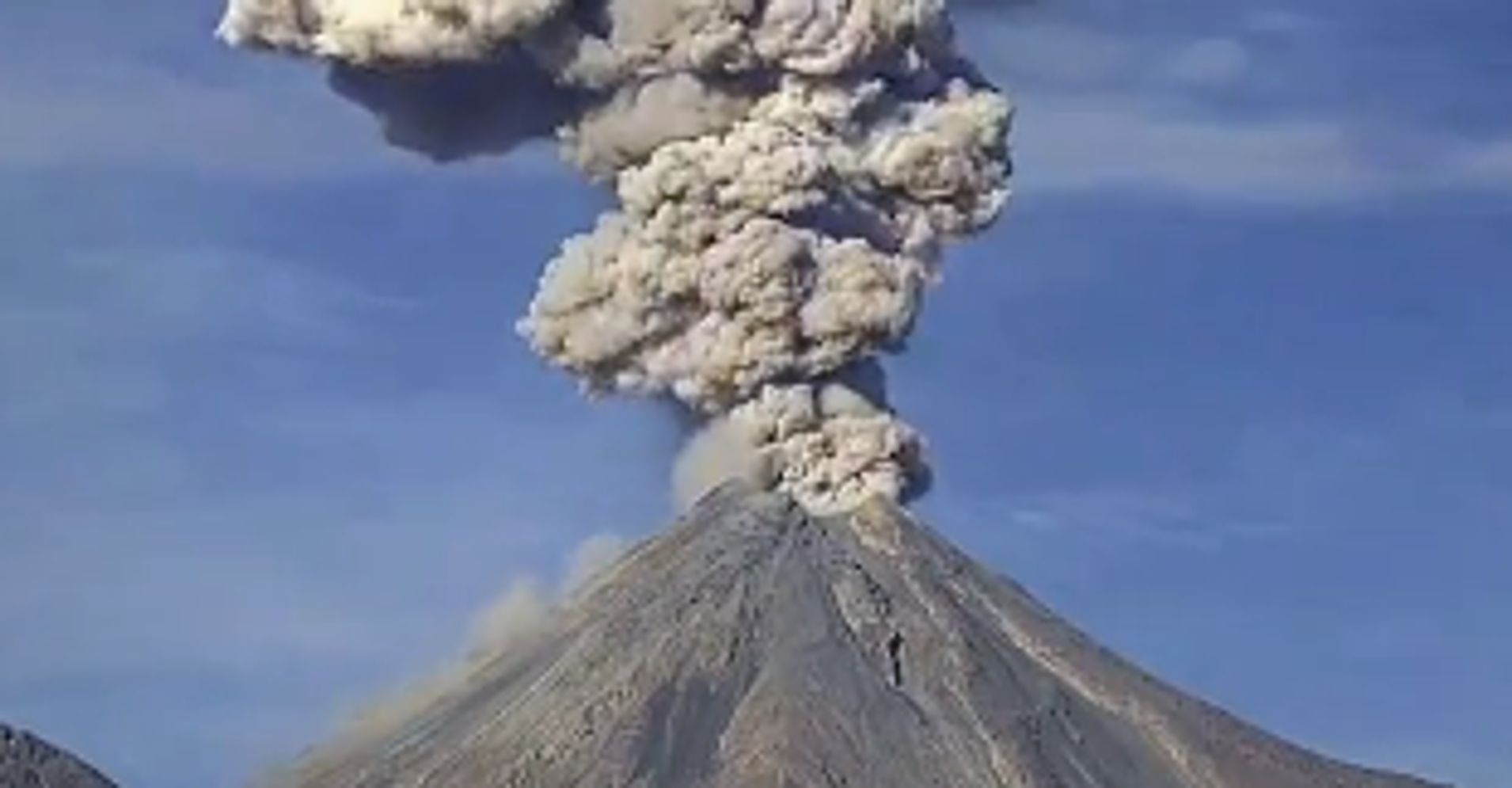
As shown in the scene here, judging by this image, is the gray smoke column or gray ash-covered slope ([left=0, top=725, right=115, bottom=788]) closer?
the gray smoke column

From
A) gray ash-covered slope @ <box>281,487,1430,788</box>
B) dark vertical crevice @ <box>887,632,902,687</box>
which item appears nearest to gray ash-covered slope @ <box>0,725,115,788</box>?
gray ash-covered slope @ <box>281,487,1430,788</box>

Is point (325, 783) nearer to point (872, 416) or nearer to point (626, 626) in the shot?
point (626, 626)

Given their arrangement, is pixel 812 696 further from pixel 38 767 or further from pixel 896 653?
pixel 38 767

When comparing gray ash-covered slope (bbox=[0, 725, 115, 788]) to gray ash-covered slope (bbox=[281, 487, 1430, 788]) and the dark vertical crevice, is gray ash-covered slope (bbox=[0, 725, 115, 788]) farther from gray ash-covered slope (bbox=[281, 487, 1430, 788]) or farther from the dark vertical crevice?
the dark vertical crevice

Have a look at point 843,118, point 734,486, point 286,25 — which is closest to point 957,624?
point 734,486

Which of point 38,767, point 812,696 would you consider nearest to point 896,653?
point 812,696

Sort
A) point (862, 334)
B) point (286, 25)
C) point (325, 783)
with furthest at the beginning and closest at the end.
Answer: point (325, 783), point (286, 25), point (862, 334)
